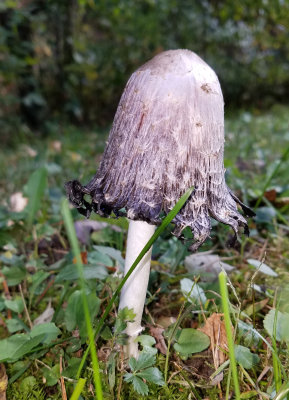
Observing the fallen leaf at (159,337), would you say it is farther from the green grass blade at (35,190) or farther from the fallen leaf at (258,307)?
the green grass blade at (35,190)

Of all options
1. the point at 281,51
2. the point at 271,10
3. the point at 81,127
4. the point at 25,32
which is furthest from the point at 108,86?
the point at 281,51

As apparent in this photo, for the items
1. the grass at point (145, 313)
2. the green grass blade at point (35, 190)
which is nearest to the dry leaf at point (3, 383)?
the grass at point (145, 313)

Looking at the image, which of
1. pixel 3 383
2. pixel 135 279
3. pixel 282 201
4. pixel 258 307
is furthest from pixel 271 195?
pixel 3 383

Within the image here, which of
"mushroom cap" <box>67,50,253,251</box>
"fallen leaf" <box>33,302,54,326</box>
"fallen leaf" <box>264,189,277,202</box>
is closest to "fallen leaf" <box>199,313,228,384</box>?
"mushroom cap" <box>67,50,253,251</box>

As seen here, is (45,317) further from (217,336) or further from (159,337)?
(217,336)

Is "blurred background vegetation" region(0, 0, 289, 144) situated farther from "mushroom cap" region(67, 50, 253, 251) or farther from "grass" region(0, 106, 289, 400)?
"mushroom cap" region(67, 50, 253, 251)

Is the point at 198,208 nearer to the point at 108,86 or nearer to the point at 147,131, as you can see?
the point at 147,131
